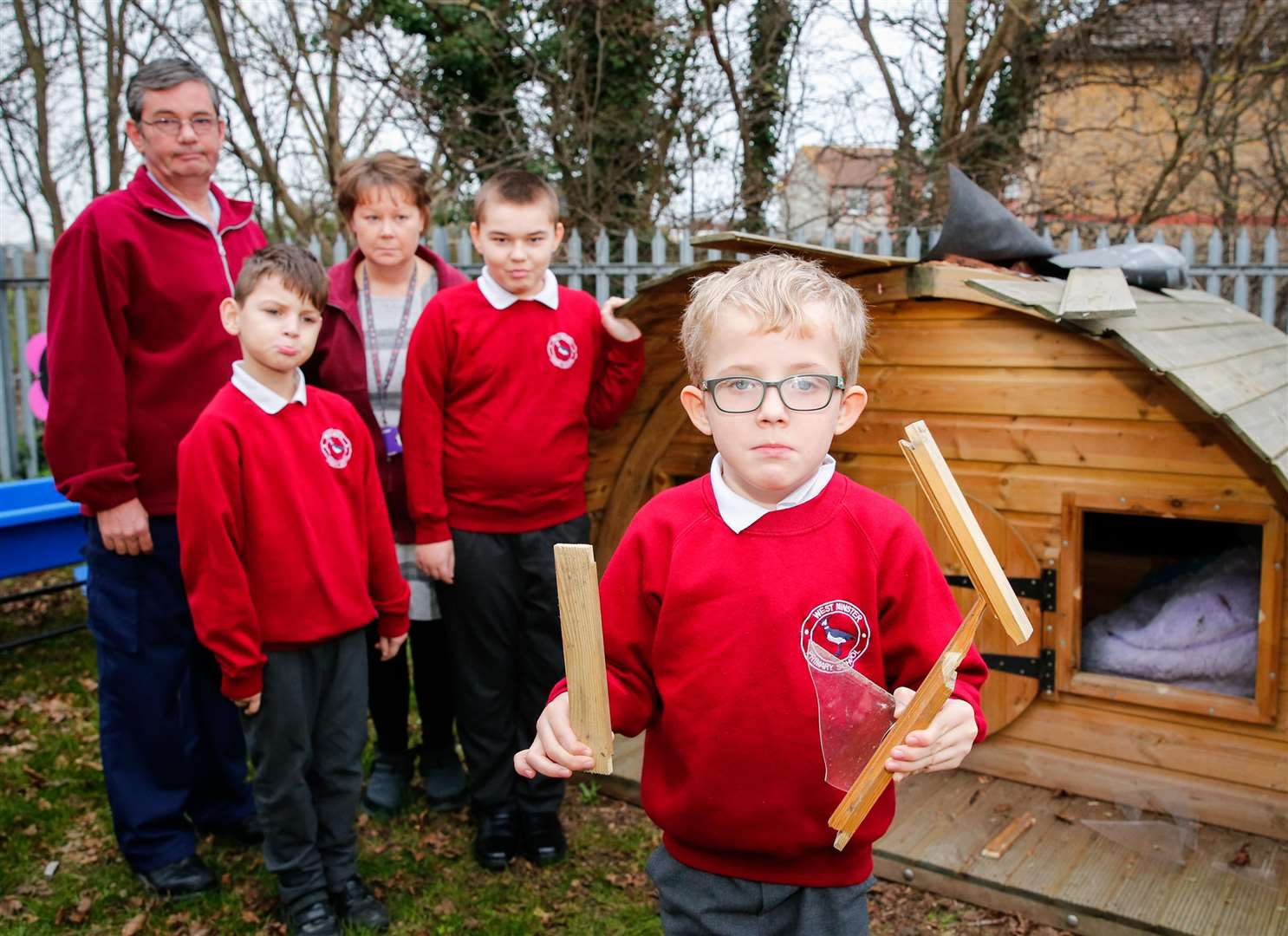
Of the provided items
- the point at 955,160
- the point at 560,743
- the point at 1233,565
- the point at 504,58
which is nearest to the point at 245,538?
the point at 560,743

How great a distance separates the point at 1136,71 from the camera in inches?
443

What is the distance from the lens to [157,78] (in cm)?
314

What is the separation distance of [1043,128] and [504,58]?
16.5 feet

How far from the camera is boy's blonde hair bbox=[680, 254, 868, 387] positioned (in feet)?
5.49

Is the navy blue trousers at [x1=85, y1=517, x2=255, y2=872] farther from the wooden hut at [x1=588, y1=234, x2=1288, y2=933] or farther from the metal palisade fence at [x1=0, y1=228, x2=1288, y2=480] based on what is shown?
the metal palisade fence at [x1=0, y1=228, x2=1288, y2=480]

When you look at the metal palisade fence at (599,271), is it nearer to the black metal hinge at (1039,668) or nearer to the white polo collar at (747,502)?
the black metal hinge at (1039,668)

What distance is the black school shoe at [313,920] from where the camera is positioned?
2938 millimetres

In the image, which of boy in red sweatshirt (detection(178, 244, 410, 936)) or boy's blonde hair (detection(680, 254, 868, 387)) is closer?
boy's blonde hair (detection(680, 254, 868, 387))

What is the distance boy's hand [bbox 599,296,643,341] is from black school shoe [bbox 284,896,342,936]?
6.15 feet

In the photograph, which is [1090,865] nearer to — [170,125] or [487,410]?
[487,410]

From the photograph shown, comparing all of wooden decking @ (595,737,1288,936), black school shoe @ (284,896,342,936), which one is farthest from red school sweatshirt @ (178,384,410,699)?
wooden decking @ (595,737,1288,936)

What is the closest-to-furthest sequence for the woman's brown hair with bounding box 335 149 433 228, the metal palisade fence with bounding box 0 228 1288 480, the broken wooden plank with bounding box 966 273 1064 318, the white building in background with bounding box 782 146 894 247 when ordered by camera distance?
the broken wooden plank with bounding box 966 273 1064 318 → the woman's brown hair with bounding box 335 149 433 228 → the metal palisade fence with bounding box 0 228 1288 480 → the white building in background with bounding box 782 146 894 247

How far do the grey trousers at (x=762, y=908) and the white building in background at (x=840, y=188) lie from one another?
813 cm

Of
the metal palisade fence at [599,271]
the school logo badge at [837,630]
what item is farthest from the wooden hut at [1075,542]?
the metal palisade fence at [599,271]
